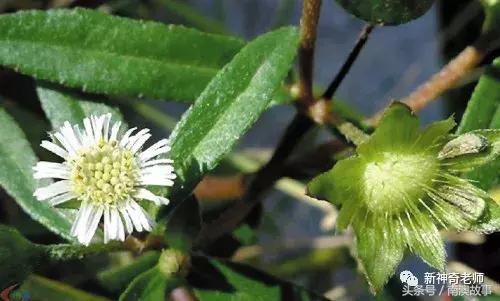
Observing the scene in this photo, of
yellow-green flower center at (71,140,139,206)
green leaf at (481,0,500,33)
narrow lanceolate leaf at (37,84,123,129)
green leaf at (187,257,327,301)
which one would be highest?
→ green leaf at (481,0,500,33)

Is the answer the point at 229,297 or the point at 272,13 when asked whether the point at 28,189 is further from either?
the point at 272,13

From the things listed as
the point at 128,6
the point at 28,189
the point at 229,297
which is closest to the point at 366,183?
the point at 229,297

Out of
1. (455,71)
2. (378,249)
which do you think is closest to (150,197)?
(378,249)

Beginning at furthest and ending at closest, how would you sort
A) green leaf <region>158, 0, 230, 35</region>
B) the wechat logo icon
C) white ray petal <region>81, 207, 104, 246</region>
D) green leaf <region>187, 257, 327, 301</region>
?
1. green leaf <region>158, 0, 230, 35</region>
2. the wechat logo icon
3. green leaf <region>187, 257, 327, 301</region>
4. white ray petal <region>81, 207, 104, 246</region>

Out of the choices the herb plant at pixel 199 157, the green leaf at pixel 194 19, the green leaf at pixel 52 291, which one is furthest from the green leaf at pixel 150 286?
the green leaf at pixel 194 19

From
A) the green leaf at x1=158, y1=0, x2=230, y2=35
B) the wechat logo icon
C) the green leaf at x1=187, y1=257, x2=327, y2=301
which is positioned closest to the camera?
the green leaf at x1=187, y1=257, x2=327, y2=301

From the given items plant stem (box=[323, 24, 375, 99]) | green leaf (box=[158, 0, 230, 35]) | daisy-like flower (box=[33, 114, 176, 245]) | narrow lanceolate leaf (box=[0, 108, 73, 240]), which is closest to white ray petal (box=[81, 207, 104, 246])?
daisy-like flower (box=[33, 114, 176, 245])

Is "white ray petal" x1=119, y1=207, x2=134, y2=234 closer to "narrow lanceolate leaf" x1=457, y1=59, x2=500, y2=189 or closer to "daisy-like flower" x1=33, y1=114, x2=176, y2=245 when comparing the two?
"daisy-like flower" x1=33, y1=114, x2=176, y2=245
